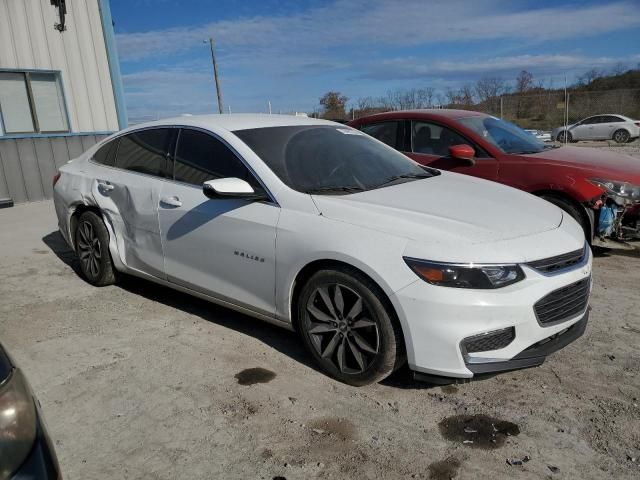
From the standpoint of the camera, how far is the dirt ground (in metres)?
2.43

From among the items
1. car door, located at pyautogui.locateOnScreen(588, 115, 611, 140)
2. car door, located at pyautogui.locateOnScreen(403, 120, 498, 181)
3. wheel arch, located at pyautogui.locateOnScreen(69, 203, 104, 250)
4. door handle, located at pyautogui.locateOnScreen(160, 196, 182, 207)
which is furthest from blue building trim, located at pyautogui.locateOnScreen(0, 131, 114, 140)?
car door, located at pyautogui.locateOnScreen(588, 115, 611, 140)

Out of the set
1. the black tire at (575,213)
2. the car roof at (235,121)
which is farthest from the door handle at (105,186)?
the black tire at (575,213)

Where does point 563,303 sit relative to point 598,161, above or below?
below

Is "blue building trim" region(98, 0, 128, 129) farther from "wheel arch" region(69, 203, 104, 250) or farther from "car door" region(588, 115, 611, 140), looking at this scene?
"car door" region(588, 115, 611, 140)

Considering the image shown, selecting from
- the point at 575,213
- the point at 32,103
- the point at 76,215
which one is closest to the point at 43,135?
the point at 32,103

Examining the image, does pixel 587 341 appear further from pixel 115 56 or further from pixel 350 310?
pixel 115 56

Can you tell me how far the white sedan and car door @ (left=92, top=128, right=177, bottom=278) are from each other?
0.05ft

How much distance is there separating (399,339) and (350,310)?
324mm

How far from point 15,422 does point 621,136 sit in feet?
84.9

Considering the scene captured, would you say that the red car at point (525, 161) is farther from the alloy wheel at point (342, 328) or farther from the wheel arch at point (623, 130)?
the wheel arch at point (623, 130)

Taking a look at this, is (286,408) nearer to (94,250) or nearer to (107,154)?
(94,250)

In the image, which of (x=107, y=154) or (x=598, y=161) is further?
(x=598, y=161)

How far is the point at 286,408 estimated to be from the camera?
9.50ft

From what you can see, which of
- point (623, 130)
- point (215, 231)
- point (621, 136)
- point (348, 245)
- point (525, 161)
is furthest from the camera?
point (621, 136)
